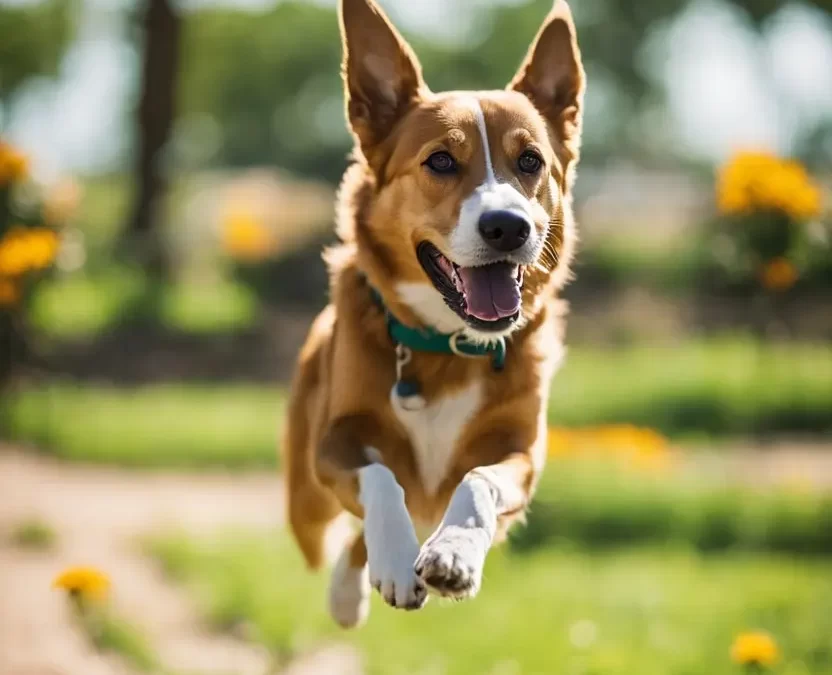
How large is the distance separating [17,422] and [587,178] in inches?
341

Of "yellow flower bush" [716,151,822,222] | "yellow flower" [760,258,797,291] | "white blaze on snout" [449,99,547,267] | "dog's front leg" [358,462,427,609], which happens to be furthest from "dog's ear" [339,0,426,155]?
"yellow flower" [760,258,797,291]

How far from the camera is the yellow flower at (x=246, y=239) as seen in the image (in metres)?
14.0

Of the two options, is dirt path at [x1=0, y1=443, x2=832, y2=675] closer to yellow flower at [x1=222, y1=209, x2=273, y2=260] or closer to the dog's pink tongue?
the dog's pink tongue

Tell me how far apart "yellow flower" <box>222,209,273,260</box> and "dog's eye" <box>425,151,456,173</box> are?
10671 millimetres

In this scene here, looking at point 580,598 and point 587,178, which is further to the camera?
point 587,178

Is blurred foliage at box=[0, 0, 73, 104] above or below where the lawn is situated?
above

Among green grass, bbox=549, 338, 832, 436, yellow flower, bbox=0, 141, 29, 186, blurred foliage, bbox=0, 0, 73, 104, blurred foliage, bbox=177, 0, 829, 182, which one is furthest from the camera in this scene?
blurred foliage, bbox=0, 0, 73, 104

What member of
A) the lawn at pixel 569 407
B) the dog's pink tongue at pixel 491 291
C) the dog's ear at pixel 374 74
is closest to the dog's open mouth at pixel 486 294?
the dog's pink tongue at pixel 491 291

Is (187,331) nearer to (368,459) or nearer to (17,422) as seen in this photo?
(17,422)

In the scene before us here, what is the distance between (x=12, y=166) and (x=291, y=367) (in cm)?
374

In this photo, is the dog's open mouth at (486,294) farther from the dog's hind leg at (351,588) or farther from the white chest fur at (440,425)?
the dog's hind leg at (351,588)

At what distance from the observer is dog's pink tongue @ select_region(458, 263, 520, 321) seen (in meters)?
3.25

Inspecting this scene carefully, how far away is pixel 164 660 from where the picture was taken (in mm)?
4914

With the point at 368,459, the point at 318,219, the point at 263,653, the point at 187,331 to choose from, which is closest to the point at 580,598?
the point at 263,653
